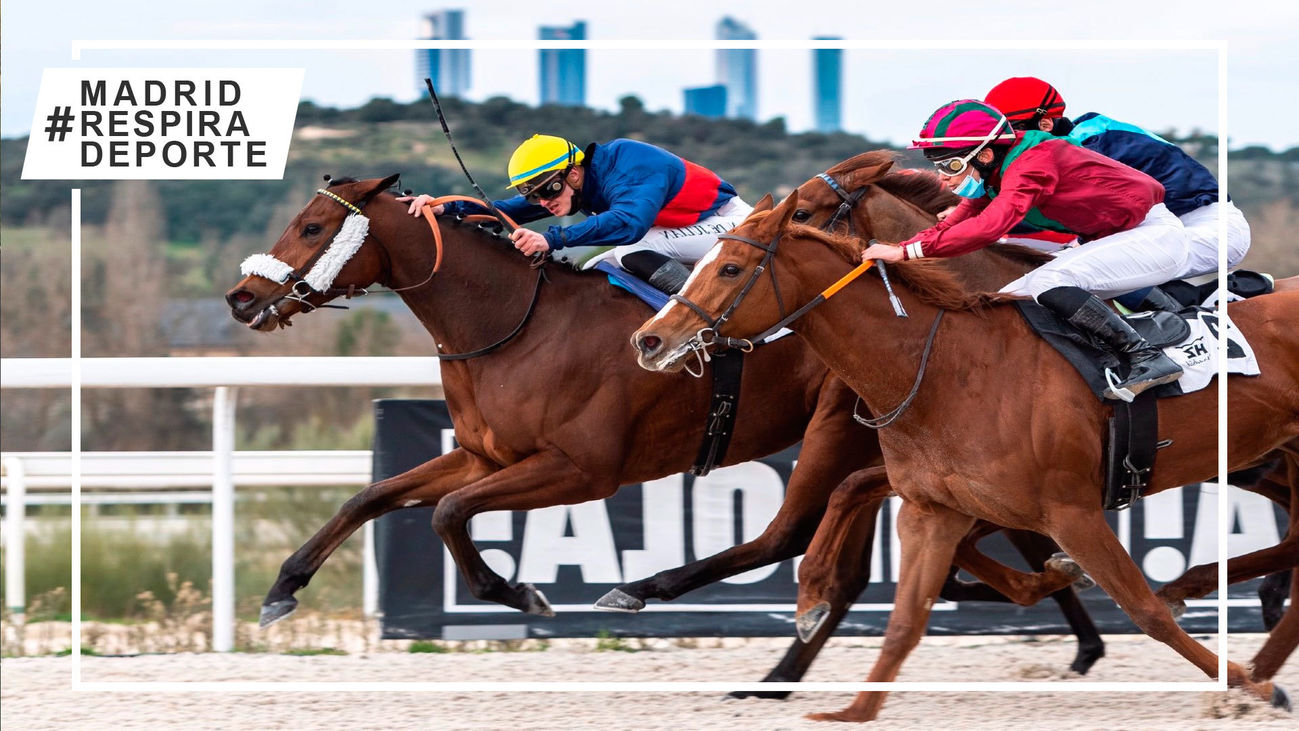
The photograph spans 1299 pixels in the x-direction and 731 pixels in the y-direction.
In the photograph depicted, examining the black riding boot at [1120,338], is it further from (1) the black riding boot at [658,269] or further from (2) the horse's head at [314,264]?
(2) the horse's head at [314,264]

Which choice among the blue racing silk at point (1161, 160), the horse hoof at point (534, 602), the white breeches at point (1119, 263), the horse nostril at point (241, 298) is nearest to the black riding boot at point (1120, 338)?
the white breeches at point (1119, 263)

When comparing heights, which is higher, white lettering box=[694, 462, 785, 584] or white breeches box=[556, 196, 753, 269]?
white breeches box=[556, 196, 753, 269]

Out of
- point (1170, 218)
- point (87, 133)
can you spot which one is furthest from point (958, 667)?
point (87, 133)

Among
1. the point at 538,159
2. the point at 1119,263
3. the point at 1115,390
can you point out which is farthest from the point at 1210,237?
the point at 538,159

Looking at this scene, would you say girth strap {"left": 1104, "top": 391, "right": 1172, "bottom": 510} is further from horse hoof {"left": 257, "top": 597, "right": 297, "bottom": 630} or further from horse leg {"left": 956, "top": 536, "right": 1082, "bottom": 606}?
horse hoof {"left": 257, "top": 597, "right": 297, "bottom": 630}

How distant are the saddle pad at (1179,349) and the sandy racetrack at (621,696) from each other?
0.98 metres

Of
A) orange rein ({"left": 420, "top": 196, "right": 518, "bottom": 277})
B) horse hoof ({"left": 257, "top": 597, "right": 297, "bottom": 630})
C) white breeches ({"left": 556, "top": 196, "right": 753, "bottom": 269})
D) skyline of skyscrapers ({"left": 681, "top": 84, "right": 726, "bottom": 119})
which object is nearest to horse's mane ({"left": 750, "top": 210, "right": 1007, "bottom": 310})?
white breeches ({"left": 556, "top": 196, "right": 753, "bottom": 269})

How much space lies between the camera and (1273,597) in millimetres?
5496

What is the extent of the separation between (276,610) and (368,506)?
1.49 ft

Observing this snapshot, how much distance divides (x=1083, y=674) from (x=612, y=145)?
8.32ft

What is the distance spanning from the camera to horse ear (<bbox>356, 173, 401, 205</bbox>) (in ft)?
16.8

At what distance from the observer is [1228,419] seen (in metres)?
4.53

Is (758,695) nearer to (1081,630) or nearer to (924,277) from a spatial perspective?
(1081,630)

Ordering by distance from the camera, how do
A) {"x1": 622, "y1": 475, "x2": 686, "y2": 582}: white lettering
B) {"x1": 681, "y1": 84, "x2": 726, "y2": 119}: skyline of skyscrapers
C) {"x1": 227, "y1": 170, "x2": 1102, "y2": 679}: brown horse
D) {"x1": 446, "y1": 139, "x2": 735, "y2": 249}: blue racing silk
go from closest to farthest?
1. {"x1": 227, "y1": 170, "x2": 1102, "y2": 679}: brown horse
2. {"x1": 446, "y1": 139, "x2": 735, "y2": 249}: blue racing silk
3. {"x1": 622, "y1": 475, "x2": 686, "y2": 582}: white lettering
4. {"x1": 681, "y1": 84, "x2": 726, "y2": 119}: skyline of skyscrapers
